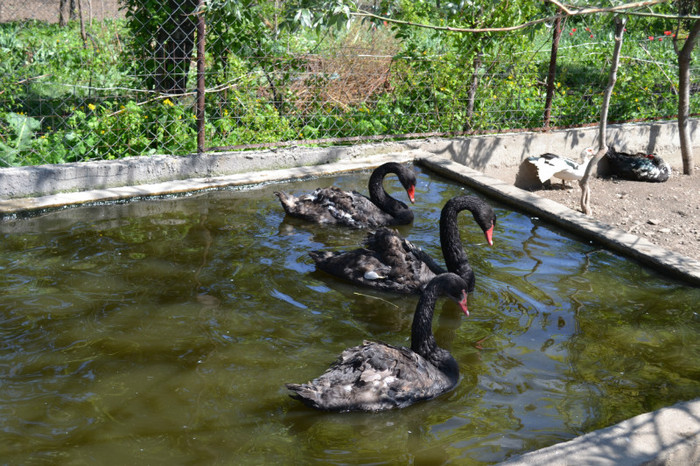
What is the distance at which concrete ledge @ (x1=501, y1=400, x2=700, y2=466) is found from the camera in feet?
11.2

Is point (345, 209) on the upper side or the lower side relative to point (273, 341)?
upper

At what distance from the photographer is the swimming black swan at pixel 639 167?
32.9 ft

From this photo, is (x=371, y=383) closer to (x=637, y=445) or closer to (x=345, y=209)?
(x=637, y=445)

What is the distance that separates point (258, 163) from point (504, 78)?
4.17 metres

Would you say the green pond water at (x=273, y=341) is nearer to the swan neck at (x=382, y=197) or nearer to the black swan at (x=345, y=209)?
the black swan at (x=345, y=209)

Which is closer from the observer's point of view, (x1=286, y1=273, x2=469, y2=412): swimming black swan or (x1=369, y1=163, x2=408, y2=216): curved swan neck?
(x1=286, y1=273, x2=469, y2=412): swimming black swan

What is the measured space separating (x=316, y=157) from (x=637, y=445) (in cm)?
615

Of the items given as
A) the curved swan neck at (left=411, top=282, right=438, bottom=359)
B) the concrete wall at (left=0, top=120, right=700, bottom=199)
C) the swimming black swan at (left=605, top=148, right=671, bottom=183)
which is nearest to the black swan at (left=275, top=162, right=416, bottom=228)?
the concrete wall at (left=0, top=120, right=700, bottom=199)

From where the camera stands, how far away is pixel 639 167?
10047 millimetres

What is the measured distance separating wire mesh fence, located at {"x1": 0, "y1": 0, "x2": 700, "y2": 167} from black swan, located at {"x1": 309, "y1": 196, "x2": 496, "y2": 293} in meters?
3.26

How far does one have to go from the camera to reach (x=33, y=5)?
20.5 metres

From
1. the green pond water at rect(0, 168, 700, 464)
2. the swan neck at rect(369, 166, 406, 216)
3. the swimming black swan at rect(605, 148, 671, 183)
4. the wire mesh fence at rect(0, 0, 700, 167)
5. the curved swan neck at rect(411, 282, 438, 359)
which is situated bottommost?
the green pond water at rect(0, 168, 700, 464)

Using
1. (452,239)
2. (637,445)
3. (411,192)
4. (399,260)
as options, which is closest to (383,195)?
(411,192)

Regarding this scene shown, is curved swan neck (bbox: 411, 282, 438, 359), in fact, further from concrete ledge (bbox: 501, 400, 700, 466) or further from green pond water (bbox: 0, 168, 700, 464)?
concrete ledge (bbox: 501, 400, 700, 466)
